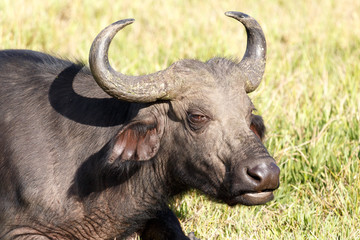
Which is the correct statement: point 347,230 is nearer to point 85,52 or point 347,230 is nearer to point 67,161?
point 67,161

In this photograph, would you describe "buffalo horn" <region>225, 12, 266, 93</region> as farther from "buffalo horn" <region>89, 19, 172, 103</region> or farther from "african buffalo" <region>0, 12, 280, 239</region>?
"buffalo horn" <region>89, 19, 172, 103</region>

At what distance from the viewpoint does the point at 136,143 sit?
189 inches

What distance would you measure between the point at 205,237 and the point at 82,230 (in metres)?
0.96

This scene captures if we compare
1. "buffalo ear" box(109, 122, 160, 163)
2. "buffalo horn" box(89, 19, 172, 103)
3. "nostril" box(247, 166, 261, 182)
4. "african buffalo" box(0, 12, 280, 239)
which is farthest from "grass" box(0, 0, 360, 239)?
"buffalo horn" box(89, 19, 172, 103)

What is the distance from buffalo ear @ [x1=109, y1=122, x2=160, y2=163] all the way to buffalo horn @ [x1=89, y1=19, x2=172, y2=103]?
0.68 ft

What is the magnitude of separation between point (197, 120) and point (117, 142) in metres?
0.56

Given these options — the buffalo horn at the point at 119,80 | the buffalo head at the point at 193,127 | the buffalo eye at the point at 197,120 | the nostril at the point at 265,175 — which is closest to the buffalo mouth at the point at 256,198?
the buffalo head at the point at 193,127

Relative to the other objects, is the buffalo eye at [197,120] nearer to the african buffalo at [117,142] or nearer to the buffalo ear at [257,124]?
the african buffalo at [117,142]

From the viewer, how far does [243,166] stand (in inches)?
175

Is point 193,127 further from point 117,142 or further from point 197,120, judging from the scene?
point 117,142

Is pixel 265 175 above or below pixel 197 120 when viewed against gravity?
below

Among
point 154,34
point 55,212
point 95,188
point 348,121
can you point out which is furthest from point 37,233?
point 154,34

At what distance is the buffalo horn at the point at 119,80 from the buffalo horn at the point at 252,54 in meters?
0.71

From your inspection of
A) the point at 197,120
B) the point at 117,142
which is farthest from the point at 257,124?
the point at 117,142
